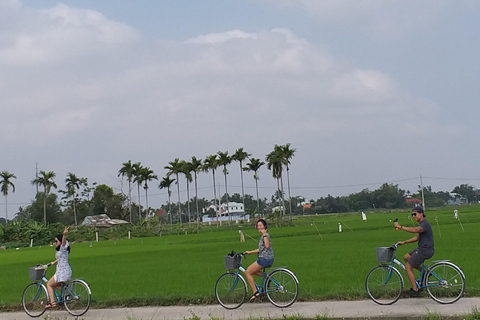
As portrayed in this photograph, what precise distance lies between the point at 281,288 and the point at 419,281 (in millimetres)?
2651

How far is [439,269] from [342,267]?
8606 millimetres

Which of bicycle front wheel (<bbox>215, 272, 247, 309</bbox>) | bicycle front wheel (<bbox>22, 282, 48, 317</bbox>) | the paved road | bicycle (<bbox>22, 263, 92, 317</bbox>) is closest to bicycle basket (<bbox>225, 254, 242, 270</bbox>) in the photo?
bicycle front wheel (<bbox>215, 272, 247, 309</bbox>)

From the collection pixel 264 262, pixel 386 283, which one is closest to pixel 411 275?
pixel 386 283

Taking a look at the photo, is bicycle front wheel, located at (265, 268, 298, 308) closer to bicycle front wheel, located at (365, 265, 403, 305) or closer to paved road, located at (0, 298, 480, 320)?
paved road, located at (0, 298, 480, 320)

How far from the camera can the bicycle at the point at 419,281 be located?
34.6ft

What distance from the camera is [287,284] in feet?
37.2

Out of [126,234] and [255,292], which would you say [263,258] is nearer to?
[255,292]

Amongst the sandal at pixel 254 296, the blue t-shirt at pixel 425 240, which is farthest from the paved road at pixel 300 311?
the blue t-shirt at pixel 425 240

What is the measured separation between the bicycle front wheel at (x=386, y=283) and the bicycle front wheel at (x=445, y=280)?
0.56 meters

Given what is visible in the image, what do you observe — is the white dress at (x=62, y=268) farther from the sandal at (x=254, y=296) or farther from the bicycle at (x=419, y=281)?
the bicycle at (x=419, y=281)

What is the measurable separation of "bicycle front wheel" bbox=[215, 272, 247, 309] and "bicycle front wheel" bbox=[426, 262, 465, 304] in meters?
3.64

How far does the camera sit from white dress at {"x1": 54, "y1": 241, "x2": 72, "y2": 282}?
12.6 metres

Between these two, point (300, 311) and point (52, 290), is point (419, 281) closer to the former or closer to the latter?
point (300, 311)

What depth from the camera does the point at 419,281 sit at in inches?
429
